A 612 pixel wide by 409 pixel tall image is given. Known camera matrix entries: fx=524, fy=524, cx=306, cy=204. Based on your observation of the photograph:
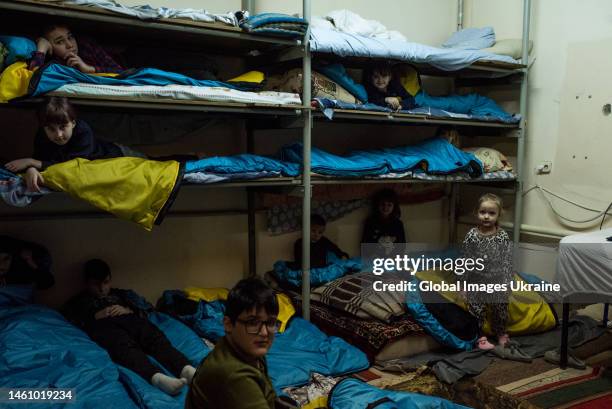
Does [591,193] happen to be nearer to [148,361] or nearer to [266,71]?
[266,71]

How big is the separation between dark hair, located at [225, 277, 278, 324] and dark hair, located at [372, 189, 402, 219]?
239 centimetres

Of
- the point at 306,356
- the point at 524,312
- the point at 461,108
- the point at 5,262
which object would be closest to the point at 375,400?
the point at 306,356

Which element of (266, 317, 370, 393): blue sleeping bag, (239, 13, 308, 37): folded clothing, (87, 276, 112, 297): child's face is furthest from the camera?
(87, 276, 112, 297): child's face

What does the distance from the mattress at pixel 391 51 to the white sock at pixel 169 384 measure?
174cm

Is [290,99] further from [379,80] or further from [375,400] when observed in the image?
[375,400]

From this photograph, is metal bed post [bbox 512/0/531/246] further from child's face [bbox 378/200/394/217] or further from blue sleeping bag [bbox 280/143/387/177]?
blue sleeping bag [bbox 280/143/387/177]

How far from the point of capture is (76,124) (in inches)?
88.8

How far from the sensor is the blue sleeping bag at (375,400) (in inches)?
71.1

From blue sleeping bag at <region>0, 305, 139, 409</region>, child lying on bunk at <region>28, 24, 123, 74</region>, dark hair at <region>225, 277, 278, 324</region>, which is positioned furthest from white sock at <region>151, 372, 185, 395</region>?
child lying on bunk at <region>28, 24, 123, 74</region>

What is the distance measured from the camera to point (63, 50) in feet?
7.66

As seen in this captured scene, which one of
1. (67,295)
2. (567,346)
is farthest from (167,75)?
(567,346)

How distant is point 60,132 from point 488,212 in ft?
7.10

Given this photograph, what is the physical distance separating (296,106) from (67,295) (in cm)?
160

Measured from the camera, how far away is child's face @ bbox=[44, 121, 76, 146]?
7.02ft
